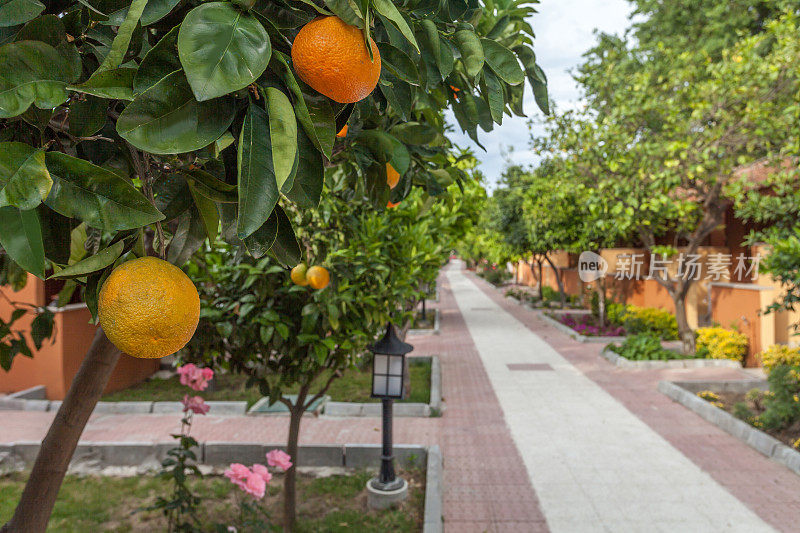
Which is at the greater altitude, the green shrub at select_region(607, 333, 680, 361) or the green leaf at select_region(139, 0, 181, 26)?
the green leaf at select_region(139, 0, 181, 26)

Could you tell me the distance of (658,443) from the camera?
675cm

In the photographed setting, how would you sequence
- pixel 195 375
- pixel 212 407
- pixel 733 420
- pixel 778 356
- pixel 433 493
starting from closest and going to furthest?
1. pixel 195 375
2. pixel 433 493
3. pixel 733 420
4. pixel 212 407
5. pixel 778 356

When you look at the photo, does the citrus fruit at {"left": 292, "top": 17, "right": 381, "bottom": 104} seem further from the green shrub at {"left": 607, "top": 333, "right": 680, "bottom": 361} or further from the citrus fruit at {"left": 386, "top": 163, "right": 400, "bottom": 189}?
the green shrub at {"left": 607, "top": 333, "right": 680, "bottom": 361}

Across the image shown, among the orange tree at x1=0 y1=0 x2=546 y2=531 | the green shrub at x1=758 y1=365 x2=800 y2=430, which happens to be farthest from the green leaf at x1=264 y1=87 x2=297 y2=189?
the green shrub at x1=758 y1=365 x2=800 y2=430

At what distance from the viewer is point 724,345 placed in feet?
34.2

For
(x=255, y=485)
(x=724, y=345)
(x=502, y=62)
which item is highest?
(x=502, y=62)

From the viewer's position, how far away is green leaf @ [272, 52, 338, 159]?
802 mm

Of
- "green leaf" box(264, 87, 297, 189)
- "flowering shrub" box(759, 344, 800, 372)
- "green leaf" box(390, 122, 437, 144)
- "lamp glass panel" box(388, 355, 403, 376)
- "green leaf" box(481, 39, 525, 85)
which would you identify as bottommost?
"flowering shrub" box(759, 344, 800, 372)

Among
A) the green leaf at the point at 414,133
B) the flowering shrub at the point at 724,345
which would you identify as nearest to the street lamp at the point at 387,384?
the green leaf at the point at 414,133

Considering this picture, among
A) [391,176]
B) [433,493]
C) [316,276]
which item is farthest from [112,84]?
[433,493]

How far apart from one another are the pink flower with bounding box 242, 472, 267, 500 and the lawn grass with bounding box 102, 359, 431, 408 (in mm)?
4727

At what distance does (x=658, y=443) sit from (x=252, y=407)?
228 inches

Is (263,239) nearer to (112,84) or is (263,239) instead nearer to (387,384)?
(112,84)

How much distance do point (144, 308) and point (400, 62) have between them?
67cm
